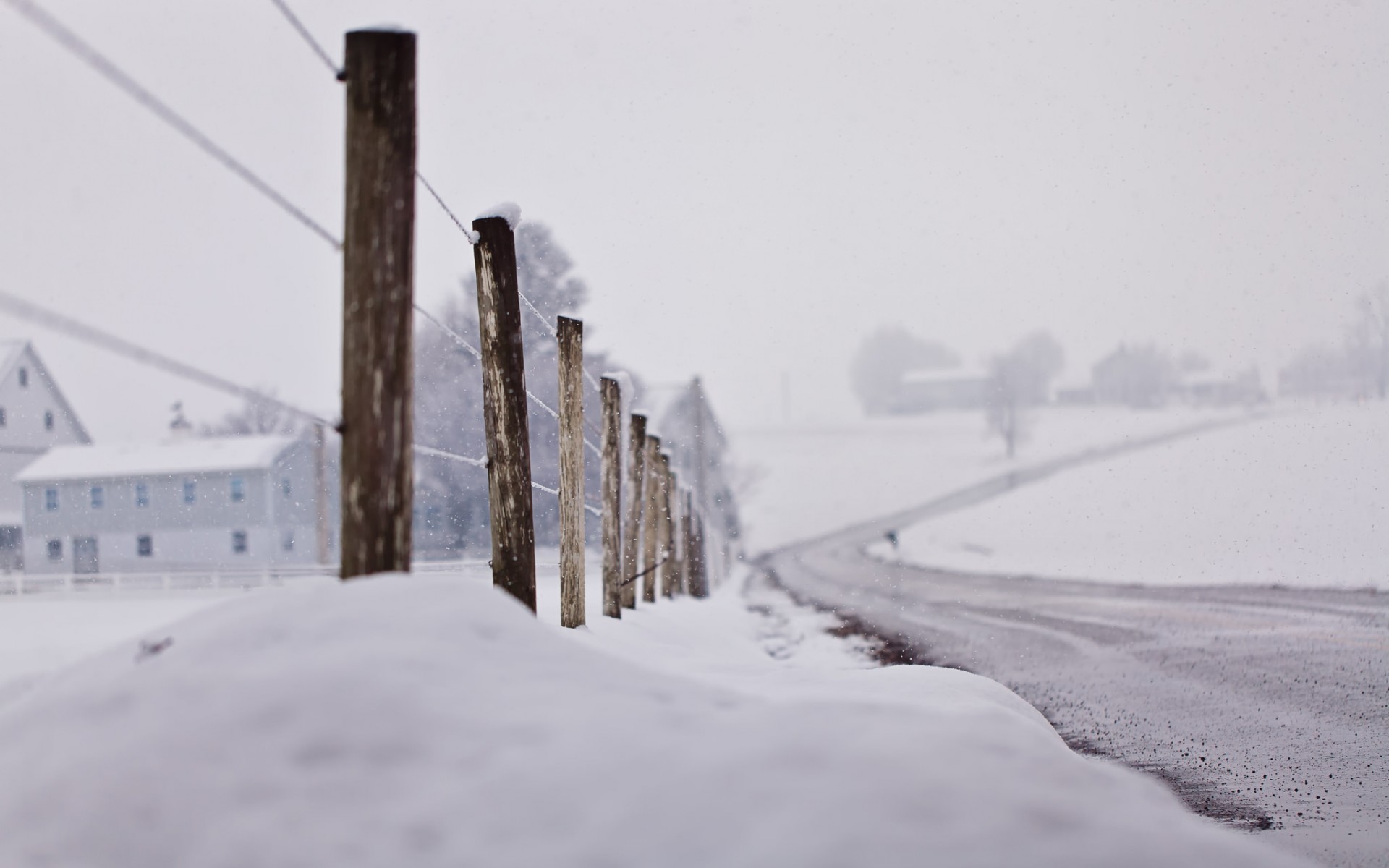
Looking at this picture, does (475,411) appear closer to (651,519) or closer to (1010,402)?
(651,519)

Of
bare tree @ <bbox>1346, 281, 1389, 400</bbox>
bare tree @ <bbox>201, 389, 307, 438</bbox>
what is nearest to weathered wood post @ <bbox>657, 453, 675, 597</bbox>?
bare tree @ <bbox>201, 389, 307, 438</bbox>

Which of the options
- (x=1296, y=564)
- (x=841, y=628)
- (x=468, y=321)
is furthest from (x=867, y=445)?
(x=841, y=628)

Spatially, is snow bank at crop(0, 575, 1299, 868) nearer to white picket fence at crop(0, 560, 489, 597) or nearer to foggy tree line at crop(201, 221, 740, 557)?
white picket fence at crop(0, 560, 489, 597)

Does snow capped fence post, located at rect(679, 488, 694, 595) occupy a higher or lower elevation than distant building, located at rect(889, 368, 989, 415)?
lower

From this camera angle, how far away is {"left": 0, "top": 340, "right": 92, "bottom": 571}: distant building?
31.4m

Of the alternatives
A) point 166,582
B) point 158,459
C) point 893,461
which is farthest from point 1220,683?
point 893,461

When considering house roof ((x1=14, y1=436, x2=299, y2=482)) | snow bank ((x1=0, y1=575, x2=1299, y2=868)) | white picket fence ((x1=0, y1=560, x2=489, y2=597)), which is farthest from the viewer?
house roof ((x1=14, y1=436, x2=299, y2=482))

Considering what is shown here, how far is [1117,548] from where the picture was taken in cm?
2764

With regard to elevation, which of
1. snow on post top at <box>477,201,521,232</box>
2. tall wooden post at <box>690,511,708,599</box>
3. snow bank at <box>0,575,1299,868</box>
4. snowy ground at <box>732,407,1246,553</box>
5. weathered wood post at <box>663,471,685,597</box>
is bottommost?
snowy ground at <box>732,407,1246,553</box>

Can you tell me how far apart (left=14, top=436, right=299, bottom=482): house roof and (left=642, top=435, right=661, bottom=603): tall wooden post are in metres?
27.8

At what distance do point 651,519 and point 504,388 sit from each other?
561 cm

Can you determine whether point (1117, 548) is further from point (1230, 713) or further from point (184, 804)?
point (184, 804)

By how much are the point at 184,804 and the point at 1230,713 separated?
18.2 ft

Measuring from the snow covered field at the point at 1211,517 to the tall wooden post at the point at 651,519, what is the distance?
10119mm
